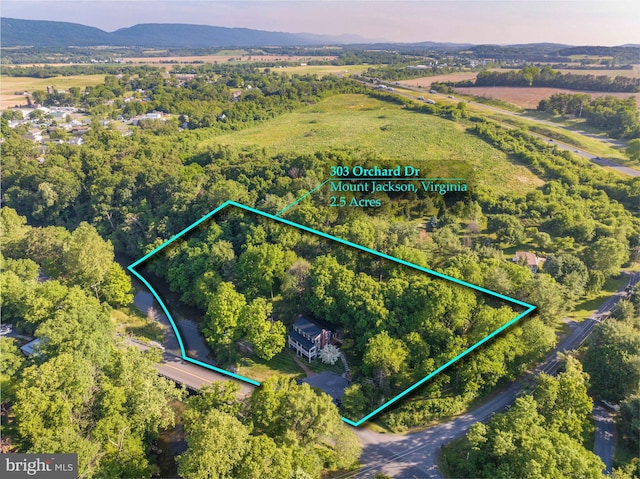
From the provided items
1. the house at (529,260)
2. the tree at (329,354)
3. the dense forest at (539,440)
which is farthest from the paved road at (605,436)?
the tree at (329,354)

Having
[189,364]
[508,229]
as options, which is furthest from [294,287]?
[508,229]

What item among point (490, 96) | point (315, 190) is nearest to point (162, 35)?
point (490, 96)

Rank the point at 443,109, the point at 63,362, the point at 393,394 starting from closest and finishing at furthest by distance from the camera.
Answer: the point at 393,394
the point at 63,362
the point at 443,109

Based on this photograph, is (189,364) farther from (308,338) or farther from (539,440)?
(539,440)

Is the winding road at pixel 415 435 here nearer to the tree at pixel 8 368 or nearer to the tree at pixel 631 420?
the tree at pixel 631 420

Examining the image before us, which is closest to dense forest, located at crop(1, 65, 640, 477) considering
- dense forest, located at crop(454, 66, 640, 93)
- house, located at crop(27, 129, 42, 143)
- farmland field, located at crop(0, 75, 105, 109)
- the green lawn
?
the green lawn

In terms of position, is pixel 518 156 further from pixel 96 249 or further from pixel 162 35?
pixel 162 35
